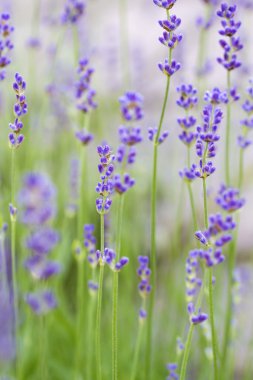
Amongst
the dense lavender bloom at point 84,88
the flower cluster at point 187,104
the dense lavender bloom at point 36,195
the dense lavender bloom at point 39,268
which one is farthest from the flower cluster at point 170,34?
the dense lavender bloom at point 36,195

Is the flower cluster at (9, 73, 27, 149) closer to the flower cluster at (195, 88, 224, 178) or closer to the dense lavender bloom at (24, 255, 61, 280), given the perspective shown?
the flower cluster at (195, 88, 224, 178)

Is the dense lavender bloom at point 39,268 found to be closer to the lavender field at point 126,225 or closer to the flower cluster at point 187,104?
the lavender field at point 126,225

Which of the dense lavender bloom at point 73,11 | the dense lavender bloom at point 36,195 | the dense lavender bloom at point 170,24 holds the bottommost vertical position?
the dense lavender bloom at point 36,195

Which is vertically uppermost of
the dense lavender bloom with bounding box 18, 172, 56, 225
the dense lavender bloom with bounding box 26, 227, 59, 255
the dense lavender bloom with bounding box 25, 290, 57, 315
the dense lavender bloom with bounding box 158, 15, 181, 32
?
the dense lavender bloom with bounding box 158, 15, 181, 32

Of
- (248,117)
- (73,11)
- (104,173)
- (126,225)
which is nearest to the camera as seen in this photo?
(104,173)

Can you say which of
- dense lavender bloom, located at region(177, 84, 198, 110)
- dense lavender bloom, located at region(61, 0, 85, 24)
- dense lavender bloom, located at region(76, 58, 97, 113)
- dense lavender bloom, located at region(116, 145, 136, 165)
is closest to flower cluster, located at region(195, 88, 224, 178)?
dense lavender bloom, located at region(177, 84, 198, 110)

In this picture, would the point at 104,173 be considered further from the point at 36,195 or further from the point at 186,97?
the point at 36,195

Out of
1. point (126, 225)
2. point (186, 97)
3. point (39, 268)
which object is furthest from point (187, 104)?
point (126, 225)

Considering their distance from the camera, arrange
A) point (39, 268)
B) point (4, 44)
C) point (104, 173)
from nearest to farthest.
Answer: point (104, 173) → point (4, 44) → point (39, 268)

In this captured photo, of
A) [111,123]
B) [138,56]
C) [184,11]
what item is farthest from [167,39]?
[184,11]
